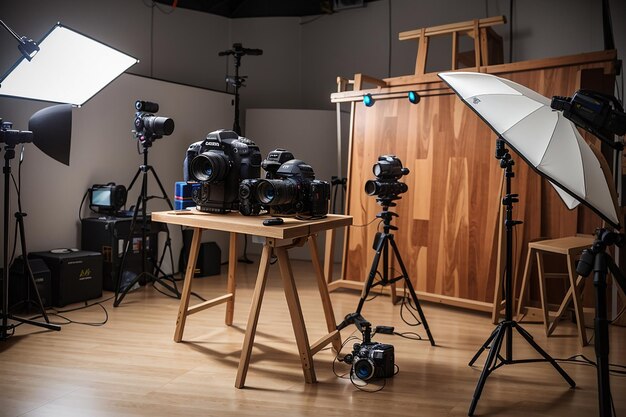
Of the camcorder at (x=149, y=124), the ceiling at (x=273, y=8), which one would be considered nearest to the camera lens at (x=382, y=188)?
the camcorder at (x=149, y=124)

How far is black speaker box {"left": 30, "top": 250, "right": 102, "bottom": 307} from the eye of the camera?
14.1 ft

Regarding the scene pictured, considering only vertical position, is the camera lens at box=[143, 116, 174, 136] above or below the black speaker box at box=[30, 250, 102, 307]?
above

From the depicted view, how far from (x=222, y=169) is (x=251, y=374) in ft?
3.60

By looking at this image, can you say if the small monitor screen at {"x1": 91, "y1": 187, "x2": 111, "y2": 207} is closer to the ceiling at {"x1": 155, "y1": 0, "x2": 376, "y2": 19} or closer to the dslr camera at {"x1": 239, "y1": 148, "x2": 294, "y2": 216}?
the dslr camera at {"x1": 239, "y1": 148, "x2": 294, "y2": 216}

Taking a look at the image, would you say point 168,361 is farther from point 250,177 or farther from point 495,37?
point 495,37

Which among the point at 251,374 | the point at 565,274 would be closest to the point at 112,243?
the point at 251,374

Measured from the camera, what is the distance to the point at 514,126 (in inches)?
92.7

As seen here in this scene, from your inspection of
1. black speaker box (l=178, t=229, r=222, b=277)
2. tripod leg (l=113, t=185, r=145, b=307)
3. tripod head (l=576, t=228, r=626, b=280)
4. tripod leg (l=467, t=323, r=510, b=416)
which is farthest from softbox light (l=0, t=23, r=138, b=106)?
tripod head (l=576, t=228, r=626, b=280)

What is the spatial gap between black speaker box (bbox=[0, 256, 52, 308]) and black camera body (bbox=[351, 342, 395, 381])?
7.92ft

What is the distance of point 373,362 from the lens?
298cm

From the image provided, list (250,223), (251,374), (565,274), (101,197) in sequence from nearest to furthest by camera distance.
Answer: (250,223) → (251,374) → (565,274) → (101,197)

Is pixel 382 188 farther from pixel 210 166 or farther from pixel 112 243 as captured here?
pixel 112 243

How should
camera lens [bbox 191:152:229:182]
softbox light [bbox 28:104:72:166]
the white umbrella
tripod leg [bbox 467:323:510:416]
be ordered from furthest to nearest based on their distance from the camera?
softbox light [bbox 28:104:72:166], camera lens [bbox 191:152:229:182], tripod leg [bbox 467:323:510:416], the white umbrella

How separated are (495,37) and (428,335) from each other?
290 cm
